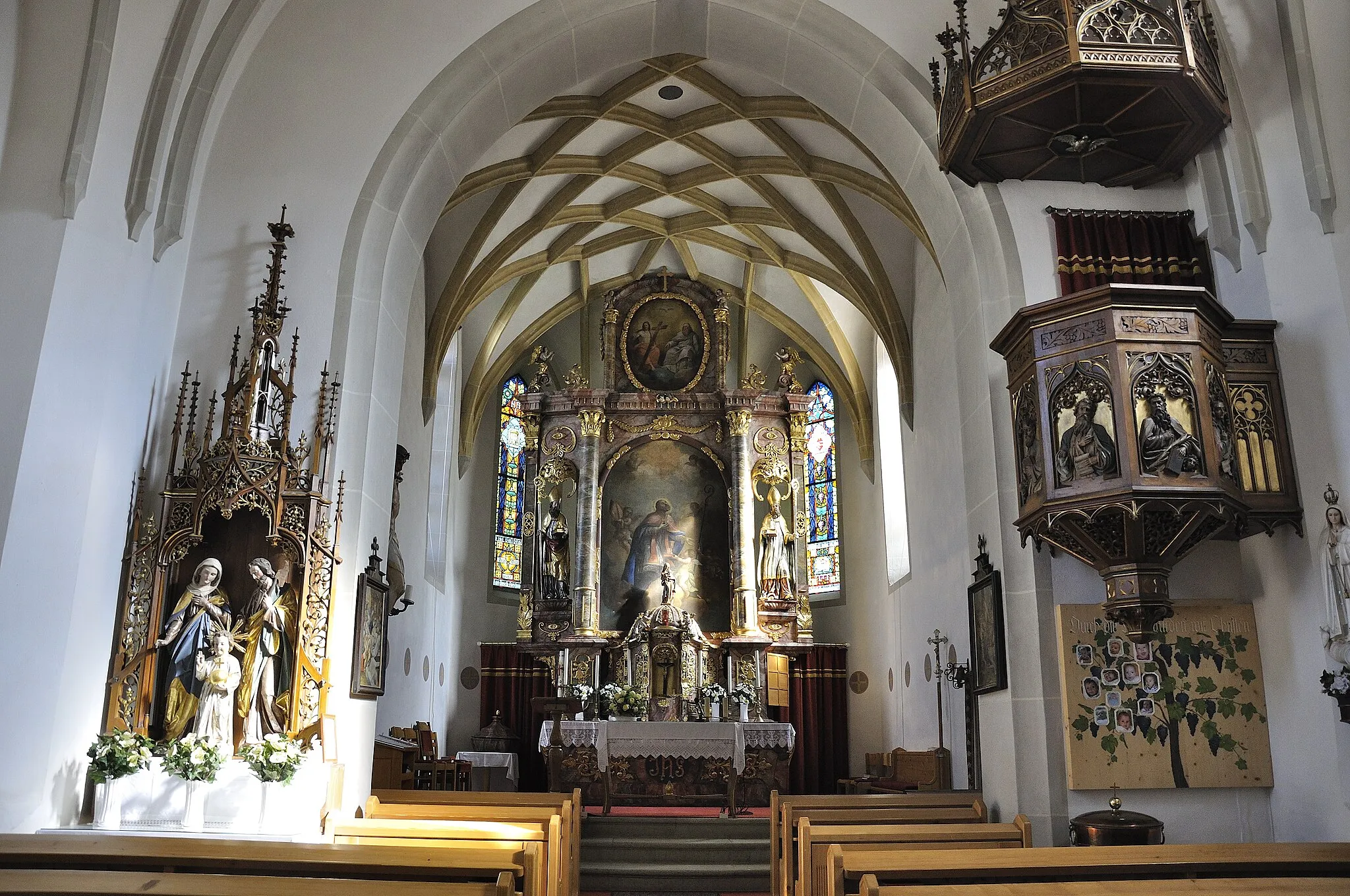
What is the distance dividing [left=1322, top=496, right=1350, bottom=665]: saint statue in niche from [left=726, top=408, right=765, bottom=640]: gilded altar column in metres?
10.0

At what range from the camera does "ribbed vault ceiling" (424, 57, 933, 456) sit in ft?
38.3

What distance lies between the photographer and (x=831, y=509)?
17.6 meters

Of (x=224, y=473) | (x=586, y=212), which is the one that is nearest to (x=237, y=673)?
(x=224, y=473)

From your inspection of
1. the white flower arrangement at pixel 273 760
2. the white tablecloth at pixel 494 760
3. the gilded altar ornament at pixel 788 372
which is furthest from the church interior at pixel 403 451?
the gilded altar ornament at pixel 788 372

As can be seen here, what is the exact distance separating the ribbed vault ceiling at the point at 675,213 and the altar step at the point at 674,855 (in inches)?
248

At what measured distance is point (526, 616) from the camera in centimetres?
1612

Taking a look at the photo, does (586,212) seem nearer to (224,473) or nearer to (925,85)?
(925,85)

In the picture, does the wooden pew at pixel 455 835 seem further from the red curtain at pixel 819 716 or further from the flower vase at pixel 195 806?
A: the red curtain at pixel 819 716

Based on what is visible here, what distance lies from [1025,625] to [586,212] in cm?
944

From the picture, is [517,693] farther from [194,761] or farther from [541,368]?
[194,761]

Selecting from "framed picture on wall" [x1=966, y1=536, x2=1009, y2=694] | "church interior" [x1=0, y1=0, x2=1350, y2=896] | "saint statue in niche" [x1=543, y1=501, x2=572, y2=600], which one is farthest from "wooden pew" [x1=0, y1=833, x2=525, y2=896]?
"saint statue in niche" [x1=543, y1=501, x2=572, y2=600]

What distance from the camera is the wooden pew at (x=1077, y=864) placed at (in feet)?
13.7

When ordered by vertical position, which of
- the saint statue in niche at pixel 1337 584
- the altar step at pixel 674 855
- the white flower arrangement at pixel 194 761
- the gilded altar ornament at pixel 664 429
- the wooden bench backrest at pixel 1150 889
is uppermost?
the gilded altar ornament at pixel 664 429

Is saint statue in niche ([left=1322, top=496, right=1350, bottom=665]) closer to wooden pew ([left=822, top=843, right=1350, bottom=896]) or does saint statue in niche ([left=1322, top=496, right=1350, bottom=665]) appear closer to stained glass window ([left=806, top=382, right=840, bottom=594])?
wooden pew ([left=822, top=843, right=1350, bottom=896])
